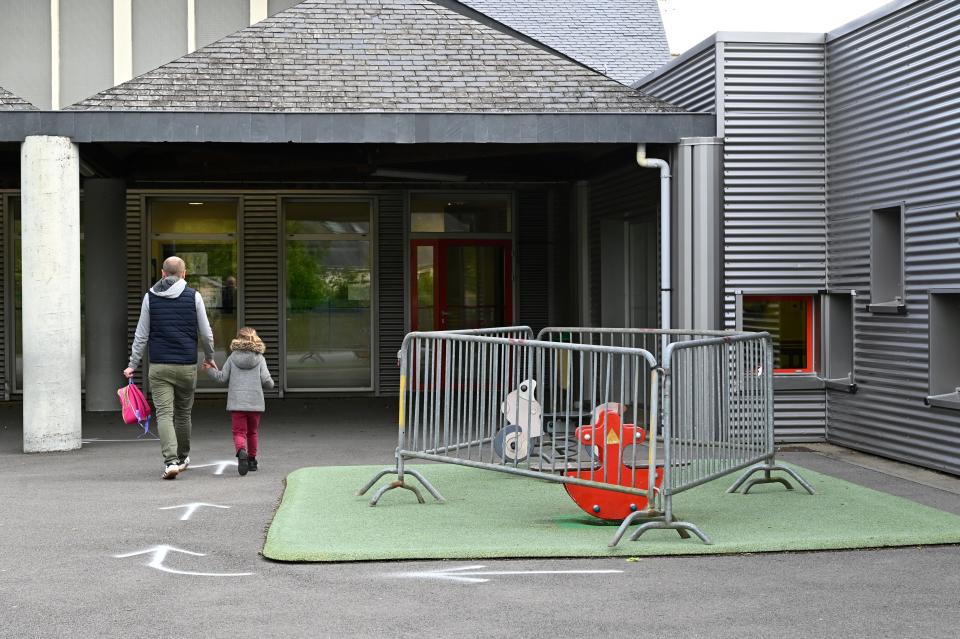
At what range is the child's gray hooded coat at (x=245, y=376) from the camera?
35.6 feet

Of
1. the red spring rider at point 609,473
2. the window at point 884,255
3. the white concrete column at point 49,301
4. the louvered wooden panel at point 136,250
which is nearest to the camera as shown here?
the red spring rider at point 609,473

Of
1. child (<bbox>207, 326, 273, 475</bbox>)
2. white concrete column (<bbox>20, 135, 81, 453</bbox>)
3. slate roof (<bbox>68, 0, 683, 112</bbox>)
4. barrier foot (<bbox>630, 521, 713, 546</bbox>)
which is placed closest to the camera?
barrier foot (<bbox>630, 521, 713, 546</bbox>)

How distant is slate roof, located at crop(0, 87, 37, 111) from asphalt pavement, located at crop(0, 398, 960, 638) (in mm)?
4902

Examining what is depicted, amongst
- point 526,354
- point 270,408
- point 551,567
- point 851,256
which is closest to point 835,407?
point 851,256

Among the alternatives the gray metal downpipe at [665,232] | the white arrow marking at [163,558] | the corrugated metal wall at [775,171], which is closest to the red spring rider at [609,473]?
the white arrow marking at [163,558]

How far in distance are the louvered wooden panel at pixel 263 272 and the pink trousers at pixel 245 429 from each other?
8.13m

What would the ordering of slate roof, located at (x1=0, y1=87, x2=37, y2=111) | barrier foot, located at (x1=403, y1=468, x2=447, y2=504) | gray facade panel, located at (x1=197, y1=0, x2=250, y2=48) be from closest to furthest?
barrier foot, located at (x1=403, y1=468, x2=447, y2=504) < slate roof, located at (x1=0, y1=87, x2=37, y2=111) < gray facade panel, located at (x1=197, y1=0, x2=250, y2=48)

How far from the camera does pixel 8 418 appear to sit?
16641 millimetres

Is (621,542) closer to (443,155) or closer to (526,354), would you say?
(526,354)

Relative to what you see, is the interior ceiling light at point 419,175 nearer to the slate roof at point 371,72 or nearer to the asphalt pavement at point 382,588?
the slate roof at point 371,72

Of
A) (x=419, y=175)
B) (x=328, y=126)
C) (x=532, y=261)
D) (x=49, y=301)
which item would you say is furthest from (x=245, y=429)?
(x=532, y=261)

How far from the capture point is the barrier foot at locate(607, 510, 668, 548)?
25.1 feet

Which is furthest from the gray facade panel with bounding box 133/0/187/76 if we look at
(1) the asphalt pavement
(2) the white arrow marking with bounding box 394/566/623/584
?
(2) the white arrow marking with bounding box 394/566/623/584

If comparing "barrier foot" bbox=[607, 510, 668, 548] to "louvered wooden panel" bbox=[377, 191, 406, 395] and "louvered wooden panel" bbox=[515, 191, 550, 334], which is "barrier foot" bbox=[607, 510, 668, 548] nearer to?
"louvered wooden panel" bbox=[377, 191, 406, 395]
